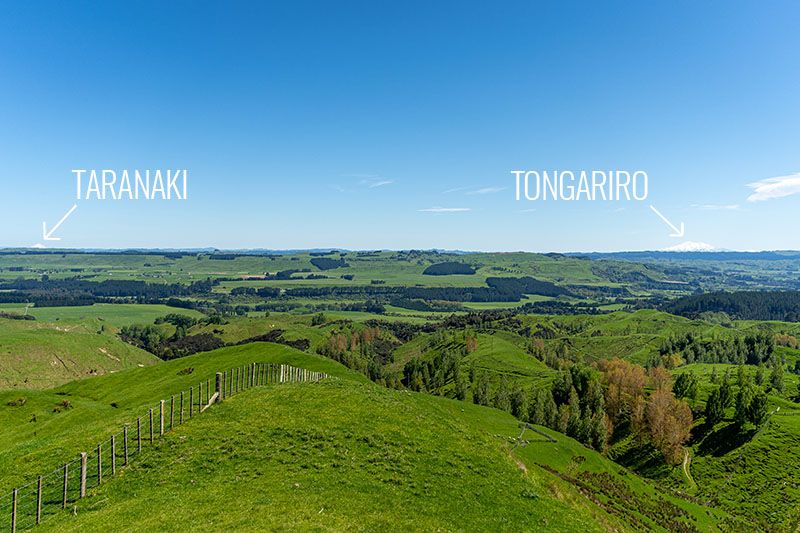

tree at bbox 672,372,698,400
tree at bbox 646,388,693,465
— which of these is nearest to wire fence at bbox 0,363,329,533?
tree at bbox 646,388,693,465

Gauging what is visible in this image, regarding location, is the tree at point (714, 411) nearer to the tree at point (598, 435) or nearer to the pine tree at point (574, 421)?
the tree at point (598, 435)

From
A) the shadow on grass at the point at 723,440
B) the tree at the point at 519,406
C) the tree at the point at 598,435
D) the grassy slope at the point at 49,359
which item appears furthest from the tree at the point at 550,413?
the grassy slope at the point at 49,359

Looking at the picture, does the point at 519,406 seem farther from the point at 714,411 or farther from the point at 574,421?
the point at 714,411

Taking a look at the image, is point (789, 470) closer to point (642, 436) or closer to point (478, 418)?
point (642, 436)

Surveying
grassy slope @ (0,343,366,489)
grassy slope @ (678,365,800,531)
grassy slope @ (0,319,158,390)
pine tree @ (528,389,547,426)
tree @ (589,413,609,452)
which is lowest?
grassy slope @ (678,365,800,531)

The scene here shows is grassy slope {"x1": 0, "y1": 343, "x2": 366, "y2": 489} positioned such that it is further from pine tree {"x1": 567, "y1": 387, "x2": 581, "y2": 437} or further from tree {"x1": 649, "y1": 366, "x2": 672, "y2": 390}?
tree {"x1": 649, "y1": 366, "x2": 672, "y2": 390}

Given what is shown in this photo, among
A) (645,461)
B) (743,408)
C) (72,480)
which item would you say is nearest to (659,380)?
(743,408)

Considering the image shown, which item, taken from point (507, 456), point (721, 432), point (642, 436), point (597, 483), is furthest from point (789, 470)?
point (507, 456)
